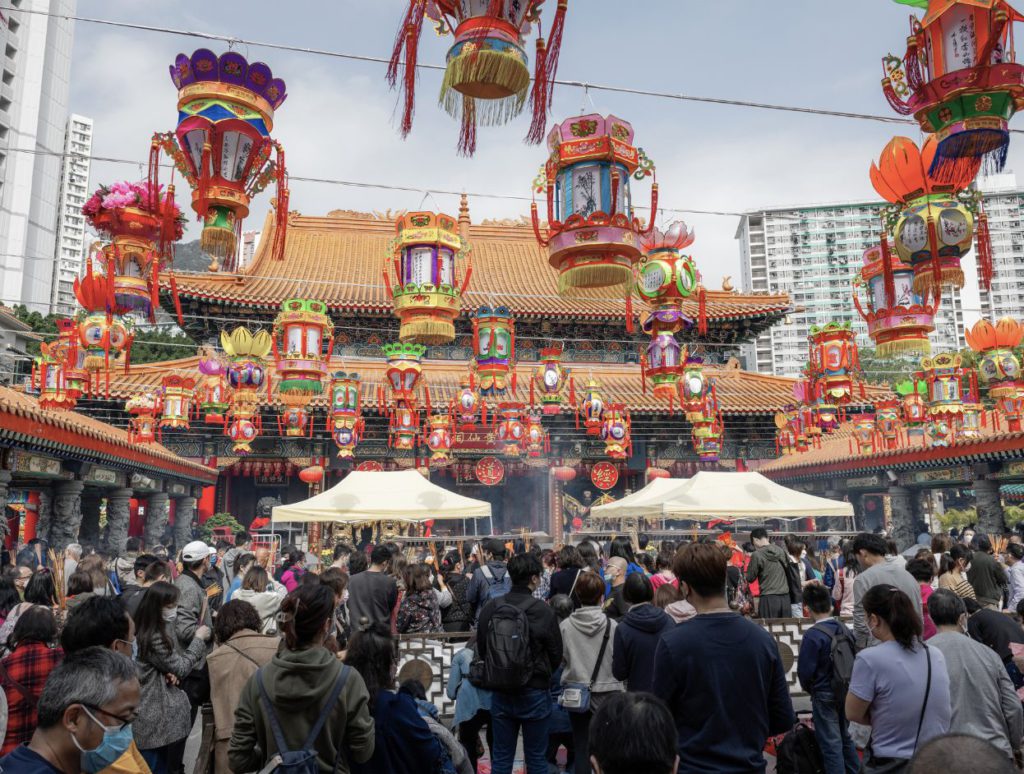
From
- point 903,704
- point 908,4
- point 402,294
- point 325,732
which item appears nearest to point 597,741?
point 325,732

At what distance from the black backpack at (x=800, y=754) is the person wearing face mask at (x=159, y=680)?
3.42 meters

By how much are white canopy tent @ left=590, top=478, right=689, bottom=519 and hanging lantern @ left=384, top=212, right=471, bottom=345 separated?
4.40m

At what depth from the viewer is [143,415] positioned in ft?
52.1

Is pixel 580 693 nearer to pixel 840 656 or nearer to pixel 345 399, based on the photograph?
pixel 840 656

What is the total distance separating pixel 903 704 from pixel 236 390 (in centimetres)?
1323

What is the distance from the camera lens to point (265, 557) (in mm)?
9141

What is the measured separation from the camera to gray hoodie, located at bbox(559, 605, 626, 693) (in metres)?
4.52

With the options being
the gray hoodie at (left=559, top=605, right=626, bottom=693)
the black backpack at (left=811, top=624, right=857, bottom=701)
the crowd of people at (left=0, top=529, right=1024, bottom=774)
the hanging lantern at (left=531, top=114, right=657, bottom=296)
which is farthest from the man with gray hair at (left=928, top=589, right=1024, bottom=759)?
the hanging lantern at (left=531, top=114, right=657, bottom=296)

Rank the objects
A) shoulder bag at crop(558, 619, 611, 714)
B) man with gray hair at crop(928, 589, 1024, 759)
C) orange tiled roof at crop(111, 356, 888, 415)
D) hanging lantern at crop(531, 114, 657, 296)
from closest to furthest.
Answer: man with gray hair at crop(928, 589, 1024, 759), shoulder bag at crop(558, 619, 611, 714), hanging lantern at crop(531, 114, 657, 296), orange tiled roof at crop(111, 356, 888, 415)

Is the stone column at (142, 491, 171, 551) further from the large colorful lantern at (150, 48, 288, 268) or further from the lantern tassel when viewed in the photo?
the lantern tassel

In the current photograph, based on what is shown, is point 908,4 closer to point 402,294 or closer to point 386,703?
point 402,294

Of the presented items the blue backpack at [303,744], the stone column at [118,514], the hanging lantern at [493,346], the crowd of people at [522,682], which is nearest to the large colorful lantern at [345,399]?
the hanging lantern at [493,346]

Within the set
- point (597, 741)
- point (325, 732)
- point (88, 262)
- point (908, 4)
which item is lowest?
point (325, 732)

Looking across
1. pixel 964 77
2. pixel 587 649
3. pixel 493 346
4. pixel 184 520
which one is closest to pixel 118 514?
pixel 184 520
